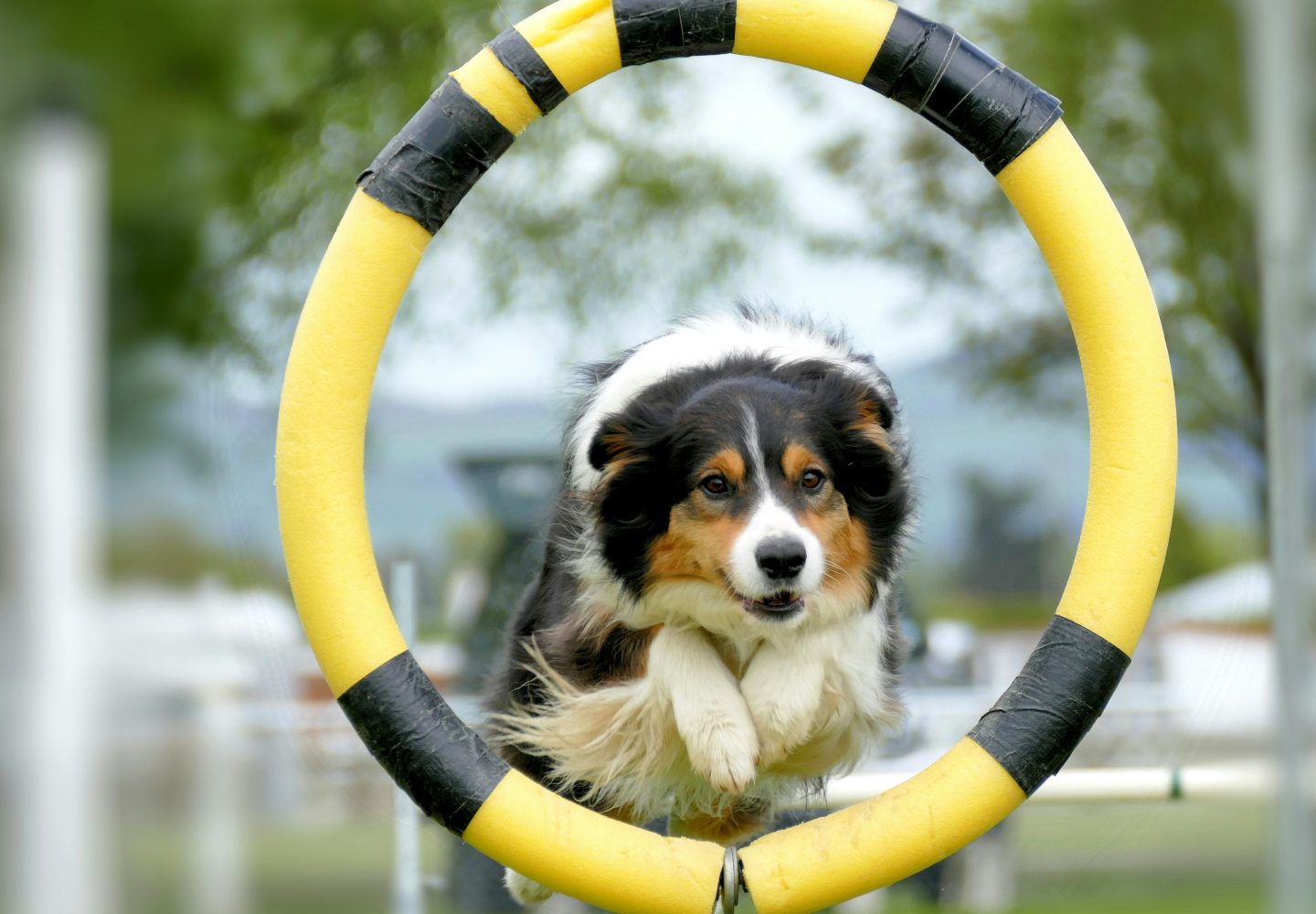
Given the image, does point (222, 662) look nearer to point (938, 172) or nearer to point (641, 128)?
point (641, 128)

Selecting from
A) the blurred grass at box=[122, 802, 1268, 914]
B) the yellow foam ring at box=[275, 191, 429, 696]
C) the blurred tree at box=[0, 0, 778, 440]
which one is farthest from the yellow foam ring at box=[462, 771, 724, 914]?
the blurred tree at box=[0, 0, 778, 440]

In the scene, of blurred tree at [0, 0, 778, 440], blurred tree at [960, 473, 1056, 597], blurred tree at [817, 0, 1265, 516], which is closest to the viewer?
blurred tree at [0, 0, 778, 440]

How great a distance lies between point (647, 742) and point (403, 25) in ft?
11.5

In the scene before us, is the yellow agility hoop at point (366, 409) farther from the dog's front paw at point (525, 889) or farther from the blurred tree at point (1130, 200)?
the blurred tree at point (1130, 200)

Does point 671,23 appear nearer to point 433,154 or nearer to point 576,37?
point 576,37

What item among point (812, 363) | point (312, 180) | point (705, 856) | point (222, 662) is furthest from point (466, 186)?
point (222, 662)

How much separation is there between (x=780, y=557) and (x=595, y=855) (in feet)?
1.86

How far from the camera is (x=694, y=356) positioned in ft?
8.54

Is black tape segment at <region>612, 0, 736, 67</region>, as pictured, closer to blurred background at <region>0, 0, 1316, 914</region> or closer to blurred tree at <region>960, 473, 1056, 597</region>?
blurred background at <region>0, 0, 1316, 914</region>

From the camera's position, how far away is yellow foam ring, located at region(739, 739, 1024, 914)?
2.22 m

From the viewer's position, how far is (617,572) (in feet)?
8.04

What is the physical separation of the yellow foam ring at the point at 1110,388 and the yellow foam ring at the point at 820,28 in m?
0.33

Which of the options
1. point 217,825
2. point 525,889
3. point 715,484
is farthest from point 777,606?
point 217,825

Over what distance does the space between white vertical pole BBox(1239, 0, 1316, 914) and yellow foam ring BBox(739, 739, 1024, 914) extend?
274 cm
